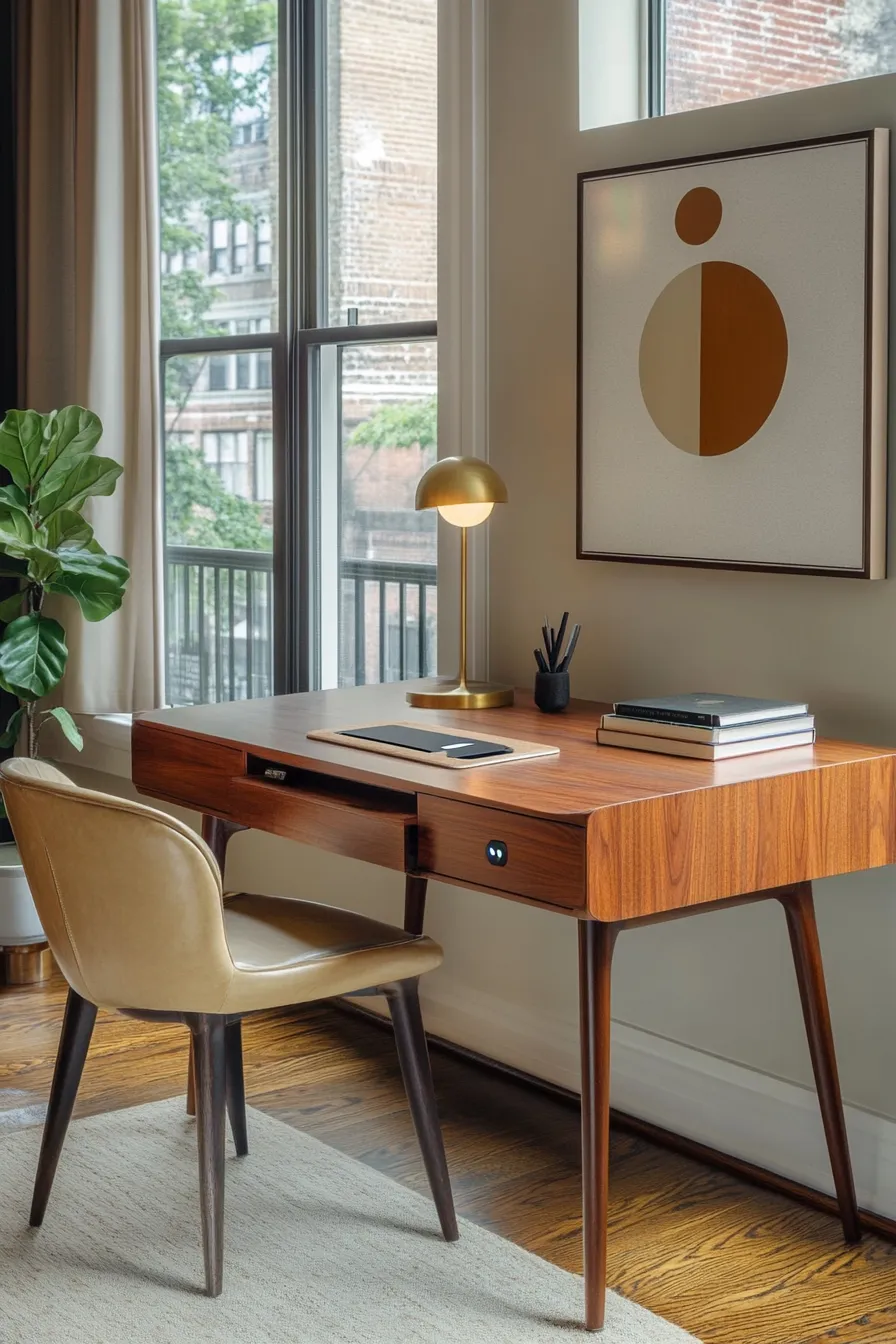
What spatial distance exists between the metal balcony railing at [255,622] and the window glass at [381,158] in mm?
592

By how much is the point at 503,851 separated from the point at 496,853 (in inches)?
0.5

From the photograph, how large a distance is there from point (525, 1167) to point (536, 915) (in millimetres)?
509

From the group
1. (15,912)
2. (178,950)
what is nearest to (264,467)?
(15,912)

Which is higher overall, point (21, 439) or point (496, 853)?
point (21, 439)

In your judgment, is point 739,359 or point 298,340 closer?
point 739,359

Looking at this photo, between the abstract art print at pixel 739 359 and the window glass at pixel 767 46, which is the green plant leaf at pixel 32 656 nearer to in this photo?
the abstract art print at pixel 739 359

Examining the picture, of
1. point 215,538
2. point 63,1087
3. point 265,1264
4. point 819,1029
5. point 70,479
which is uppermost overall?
point 70,479

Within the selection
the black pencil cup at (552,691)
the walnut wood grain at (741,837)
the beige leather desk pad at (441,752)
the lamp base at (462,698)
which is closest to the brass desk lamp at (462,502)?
the lamp base at (462,698)

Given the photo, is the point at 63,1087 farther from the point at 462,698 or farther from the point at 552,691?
the point at 552,691

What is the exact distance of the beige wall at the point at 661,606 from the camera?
91.9 inches

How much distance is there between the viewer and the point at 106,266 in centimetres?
382

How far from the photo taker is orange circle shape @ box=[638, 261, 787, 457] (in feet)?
7.86

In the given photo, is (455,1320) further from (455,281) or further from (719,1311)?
(455,281)

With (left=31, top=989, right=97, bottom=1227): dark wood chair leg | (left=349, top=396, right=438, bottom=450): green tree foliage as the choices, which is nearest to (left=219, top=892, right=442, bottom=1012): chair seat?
(left=31, top=989, right=97, bottom=1227): dark wood chair leg
